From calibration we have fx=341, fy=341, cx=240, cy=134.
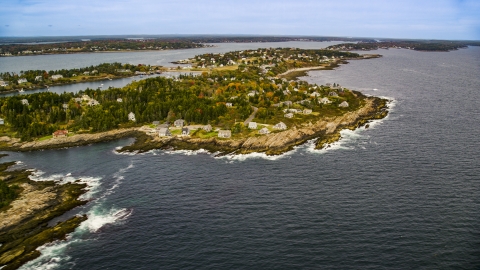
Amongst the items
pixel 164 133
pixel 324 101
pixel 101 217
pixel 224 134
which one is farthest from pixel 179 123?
pixel 324 101

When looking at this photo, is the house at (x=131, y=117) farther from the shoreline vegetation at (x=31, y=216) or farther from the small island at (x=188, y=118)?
the shoreline vegetation at (x=31, y=216)

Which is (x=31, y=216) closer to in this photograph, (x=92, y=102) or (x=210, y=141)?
(x=210, y=141)

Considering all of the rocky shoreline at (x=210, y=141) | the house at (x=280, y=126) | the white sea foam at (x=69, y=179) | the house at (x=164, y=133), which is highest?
the house at (x=280, y=126)

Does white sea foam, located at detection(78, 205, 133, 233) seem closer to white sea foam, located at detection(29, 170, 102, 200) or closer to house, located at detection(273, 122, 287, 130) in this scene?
white sea foam, located at detection(29, 170, 102, 200)

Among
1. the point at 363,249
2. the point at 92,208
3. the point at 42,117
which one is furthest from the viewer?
the point at 42,117

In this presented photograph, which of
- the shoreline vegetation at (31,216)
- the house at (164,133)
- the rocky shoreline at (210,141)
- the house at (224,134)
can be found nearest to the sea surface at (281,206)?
the shoreline vegetation at (31,216)

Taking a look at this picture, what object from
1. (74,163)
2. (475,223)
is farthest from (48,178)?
(475,223)

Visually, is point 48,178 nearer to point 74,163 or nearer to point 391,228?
point 74,163
